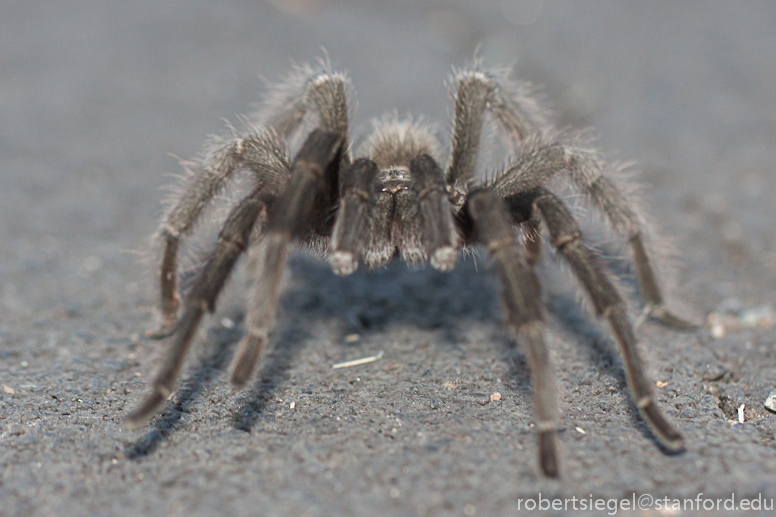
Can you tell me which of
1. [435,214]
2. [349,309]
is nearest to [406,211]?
[435,214]

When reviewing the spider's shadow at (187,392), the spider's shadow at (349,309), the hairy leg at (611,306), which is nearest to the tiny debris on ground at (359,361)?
the spider's shadow at (349,309)

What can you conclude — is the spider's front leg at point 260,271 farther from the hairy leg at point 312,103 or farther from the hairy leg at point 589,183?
the hairy leg at point 589,183

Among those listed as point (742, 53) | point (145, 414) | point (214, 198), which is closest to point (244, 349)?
point (145, 414)

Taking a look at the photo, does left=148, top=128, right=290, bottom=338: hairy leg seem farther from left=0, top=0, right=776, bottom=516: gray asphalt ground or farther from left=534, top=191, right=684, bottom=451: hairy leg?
left=534, top=191, right=684, bottom=451: hairy leg

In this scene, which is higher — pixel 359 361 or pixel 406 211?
pixel 406 211

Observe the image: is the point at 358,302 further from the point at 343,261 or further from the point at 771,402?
the point at 771,402

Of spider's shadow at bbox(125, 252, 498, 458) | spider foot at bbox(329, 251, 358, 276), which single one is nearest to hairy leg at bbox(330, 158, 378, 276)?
spider foot at bbox(329, 251, 358, 276)

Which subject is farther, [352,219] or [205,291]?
[352,219]

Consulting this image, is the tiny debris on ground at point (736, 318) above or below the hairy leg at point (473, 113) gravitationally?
below

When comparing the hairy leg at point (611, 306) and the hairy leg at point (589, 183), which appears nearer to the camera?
the hairy leg at point (611, 306)
